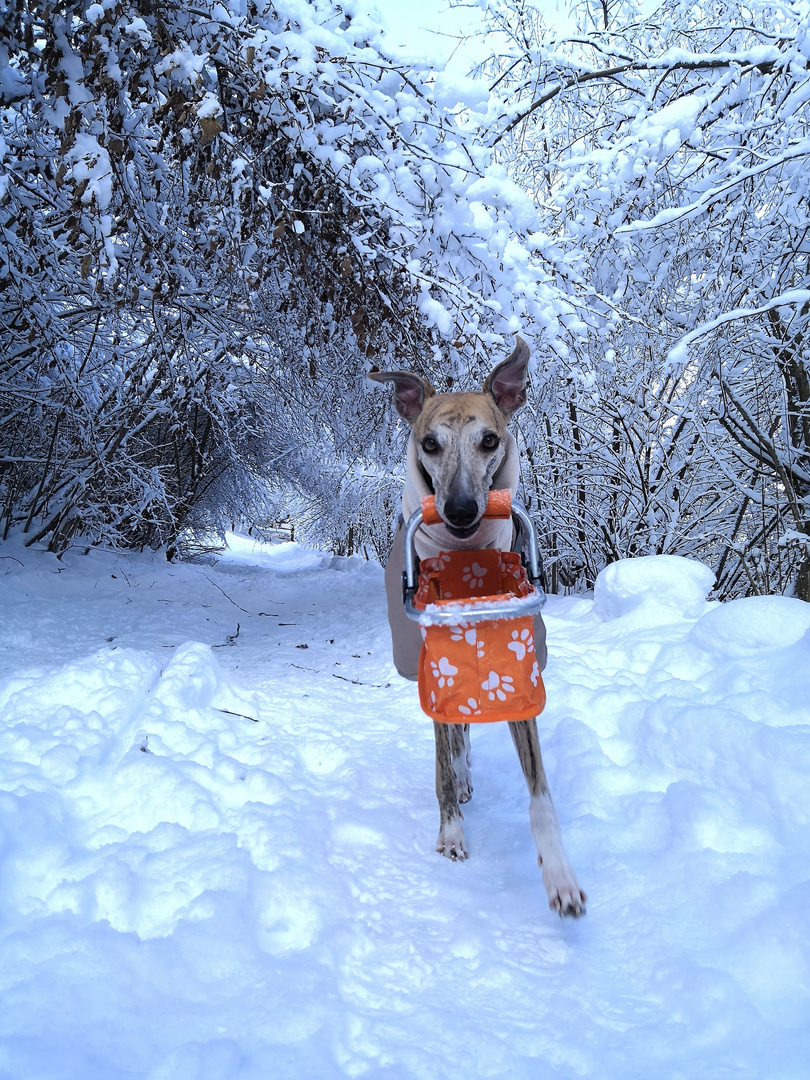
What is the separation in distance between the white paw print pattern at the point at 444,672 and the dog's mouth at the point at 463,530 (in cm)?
39

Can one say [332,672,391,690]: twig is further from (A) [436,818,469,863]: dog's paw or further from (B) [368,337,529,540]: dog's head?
(B) [368,337,529,540]: dog's head

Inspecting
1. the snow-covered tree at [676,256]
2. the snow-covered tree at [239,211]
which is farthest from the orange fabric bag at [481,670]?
the snow-covered tree at [676,256]

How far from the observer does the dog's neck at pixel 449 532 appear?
6.77ft

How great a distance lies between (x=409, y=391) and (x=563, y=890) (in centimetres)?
175

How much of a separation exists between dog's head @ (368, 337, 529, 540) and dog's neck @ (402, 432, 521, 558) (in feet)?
0.11

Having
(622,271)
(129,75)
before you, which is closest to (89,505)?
(129,75)

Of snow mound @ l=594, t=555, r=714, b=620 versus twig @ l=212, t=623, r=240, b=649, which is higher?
snow mound @ l=594, t=555, r=714, b=620

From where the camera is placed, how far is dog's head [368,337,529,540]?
1.92m

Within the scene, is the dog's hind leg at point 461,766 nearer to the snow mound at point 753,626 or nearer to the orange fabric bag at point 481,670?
the orange fabric bag at point 481,670

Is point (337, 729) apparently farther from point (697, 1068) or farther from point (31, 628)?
point (31, 628)

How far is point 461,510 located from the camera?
6.16 feet

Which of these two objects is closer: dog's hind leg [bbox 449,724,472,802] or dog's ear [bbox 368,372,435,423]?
dog's ear [bbox 368,372,435,423]

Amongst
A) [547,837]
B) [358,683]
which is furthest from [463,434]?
[358,683]

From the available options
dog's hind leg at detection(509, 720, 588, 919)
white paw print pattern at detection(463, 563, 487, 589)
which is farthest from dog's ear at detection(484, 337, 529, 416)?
dog's hind leg at detection(509, 720, 588, 919)
